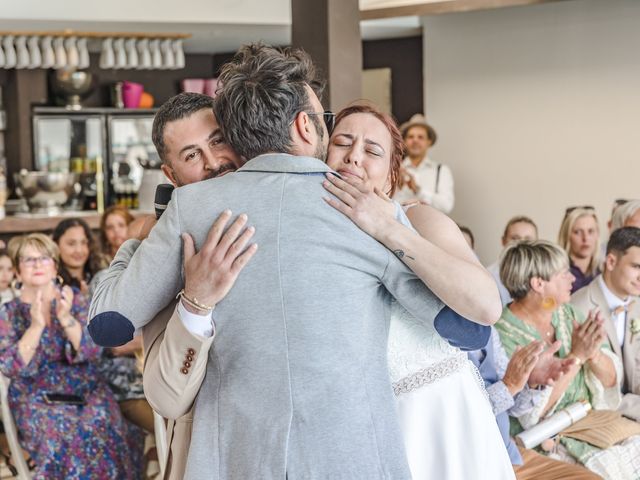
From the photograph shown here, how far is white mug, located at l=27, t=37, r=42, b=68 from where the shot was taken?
301 inches

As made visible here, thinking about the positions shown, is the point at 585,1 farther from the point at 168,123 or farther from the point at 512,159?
the point at 168,123

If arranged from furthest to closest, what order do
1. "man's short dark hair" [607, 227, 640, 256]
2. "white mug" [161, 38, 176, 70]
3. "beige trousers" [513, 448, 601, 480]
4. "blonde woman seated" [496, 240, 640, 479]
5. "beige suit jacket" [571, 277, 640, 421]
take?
"white mug" [161, 38, 176, 70] → "man's short dark hair" [607, 227, 640, 256] → "beige suit jacket" [571, 277, 640, 421] → "blonde woman seated" [496, 240, 640, 479] → "beige trousers" [513, 448, 601, 480]

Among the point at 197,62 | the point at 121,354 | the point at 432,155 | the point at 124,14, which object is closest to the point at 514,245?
the point at 121,354

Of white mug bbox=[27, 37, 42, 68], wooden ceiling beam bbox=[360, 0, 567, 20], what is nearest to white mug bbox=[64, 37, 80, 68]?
white mug bbox=[27, 37, 42, 68]

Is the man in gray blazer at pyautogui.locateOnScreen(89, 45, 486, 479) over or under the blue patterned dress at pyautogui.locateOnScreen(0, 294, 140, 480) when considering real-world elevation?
over

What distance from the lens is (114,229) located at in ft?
18.2

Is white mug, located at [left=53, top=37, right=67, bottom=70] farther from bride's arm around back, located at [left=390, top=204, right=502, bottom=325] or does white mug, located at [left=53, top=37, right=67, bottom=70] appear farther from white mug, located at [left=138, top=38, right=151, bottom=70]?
bride's arm around back, located at [left=390, top=204, right=502, bottom=325]

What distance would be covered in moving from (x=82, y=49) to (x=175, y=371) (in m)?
6.73

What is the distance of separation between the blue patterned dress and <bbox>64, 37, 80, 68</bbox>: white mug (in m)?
4.17

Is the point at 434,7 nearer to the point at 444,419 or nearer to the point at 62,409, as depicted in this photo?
the point at 62,409

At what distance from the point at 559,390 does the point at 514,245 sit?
662 millimetres

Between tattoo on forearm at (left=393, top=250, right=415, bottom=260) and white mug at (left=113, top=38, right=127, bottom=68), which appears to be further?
white mug at (left=113, top=38, right=127, bottom=68)

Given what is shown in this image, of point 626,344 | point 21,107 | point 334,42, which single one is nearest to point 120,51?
point 21,107

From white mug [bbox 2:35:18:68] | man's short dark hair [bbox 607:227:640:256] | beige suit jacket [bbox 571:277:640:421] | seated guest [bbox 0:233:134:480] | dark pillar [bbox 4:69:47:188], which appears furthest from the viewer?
dark pillar [bbox 4:69:47:188]
